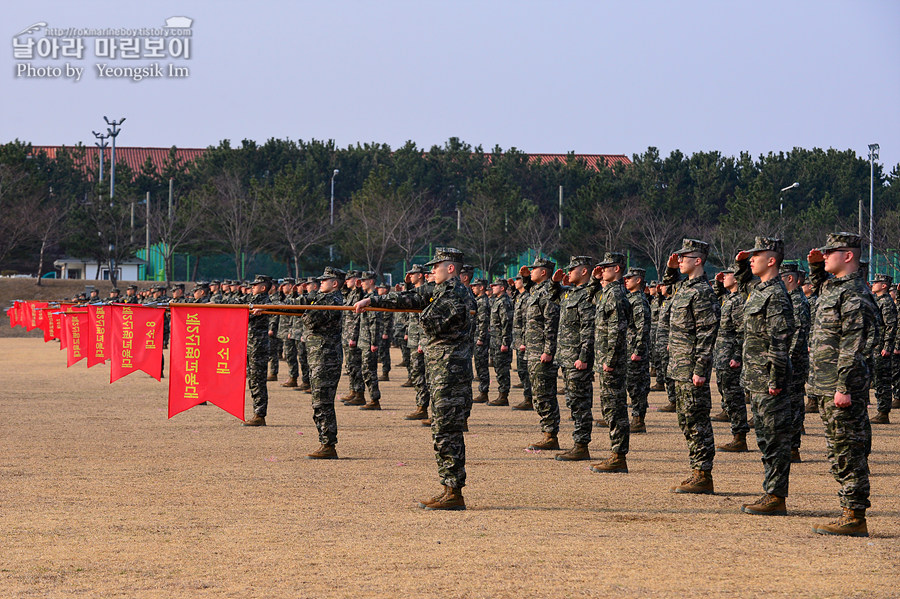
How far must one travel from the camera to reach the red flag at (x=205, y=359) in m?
11.4

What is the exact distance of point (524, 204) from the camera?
58594 mm

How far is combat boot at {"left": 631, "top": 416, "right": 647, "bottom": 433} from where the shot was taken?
559 inches

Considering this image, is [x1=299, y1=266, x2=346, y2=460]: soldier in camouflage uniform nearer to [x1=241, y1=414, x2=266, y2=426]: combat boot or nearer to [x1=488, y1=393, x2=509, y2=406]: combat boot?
[x1=241, y1=414, x2=266, y2=426]: combat boot

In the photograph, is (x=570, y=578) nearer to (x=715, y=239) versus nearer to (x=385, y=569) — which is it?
(x=385, y=569)

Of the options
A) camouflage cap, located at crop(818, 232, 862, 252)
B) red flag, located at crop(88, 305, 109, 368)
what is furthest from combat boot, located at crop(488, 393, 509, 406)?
camouflage cap, located at crop(818, 232, 862, 252)

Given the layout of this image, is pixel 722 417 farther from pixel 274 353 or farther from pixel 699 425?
pixel 274 353

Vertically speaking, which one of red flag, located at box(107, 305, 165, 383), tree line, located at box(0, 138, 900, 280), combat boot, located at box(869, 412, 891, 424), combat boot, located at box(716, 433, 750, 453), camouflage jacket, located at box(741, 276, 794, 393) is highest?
tree line, located at box(0, 138, 900, 280)

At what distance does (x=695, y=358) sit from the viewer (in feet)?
31.3

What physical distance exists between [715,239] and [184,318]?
45931mm

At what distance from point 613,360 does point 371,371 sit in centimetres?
715

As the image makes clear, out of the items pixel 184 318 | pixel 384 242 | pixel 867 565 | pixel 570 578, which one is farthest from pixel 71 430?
pixel 384 242

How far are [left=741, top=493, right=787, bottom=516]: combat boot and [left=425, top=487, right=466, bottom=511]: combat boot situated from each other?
8.01 feet

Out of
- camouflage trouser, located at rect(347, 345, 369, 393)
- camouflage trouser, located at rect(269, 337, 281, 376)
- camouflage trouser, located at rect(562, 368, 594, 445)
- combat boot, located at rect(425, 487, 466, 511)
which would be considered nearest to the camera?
combat boot, located at rect(425, 487, 466, 511)

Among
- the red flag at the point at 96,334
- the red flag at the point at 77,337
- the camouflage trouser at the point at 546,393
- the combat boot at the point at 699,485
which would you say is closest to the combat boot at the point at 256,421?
the camouflage trouser at the point at 546,393
